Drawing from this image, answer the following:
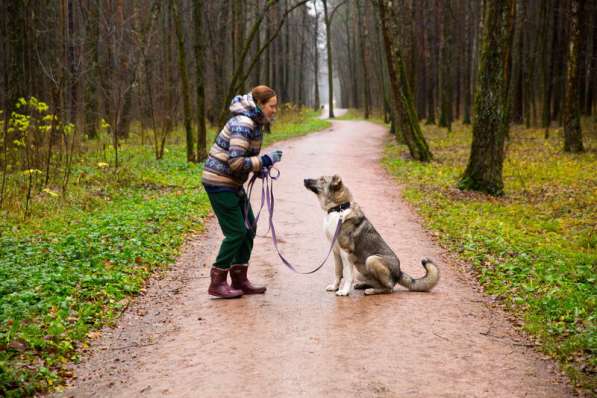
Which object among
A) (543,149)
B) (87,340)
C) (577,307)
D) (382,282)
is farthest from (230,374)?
(543,149)

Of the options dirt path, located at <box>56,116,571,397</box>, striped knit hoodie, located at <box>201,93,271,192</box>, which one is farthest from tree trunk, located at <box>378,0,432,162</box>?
striped knit hoodie, located at <box>201,93,271,192</box>

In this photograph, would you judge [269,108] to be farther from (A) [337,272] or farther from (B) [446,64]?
(B) [446,64]

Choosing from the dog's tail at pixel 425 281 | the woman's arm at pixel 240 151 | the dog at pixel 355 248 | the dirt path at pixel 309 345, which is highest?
the woman's arm at pixel 240 151

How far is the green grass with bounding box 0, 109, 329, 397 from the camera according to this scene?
5.50m

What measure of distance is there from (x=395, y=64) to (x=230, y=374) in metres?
16.3

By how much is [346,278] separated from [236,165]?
77.8 inches

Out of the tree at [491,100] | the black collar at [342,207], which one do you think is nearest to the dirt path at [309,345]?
the black collar at [342,207]

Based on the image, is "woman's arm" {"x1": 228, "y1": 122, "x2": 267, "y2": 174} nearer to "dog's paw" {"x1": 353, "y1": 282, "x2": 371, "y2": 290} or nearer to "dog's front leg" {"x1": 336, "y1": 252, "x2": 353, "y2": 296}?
"dog's front leg" {"x1": 336, "y1": 252, "x2": 353, "y2": 296}

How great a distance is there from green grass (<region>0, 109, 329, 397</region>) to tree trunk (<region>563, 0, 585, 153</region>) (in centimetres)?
1307

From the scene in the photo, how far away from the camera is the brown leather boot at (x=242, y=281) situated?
723cm

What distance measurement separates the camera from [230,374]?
5.06 meters

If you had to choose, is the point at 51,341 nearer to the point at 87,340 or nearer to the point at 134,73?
the point at 87,340

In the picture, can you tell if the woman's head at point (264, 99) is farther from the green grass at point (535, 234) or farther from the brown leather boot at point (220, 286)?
the green grass at point (535, 234)

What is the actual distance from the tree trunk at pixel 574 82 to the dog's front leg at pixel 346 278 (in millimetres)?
15879
